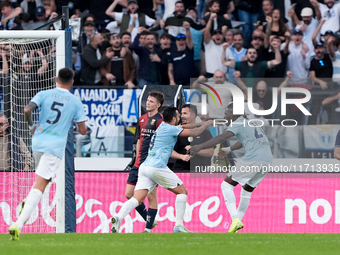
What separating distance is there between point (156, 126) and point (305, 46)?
6.64 m

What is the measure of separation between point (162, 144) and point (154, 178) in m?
0.50

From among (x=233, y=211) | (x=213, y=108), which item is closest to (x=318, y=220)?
(x=233, y=211)

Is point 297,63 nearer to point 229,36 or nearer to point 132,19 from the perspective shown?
point 229,36

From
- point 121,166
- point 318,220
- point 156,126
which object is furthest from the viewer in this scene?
point 121,166

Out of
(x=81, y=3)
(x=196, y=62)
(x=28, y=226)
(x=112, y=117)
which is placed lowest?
(x=28, y=226)

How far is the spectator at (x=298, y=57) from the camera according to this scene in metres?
15.2

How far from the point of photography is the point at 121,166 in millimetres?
13039

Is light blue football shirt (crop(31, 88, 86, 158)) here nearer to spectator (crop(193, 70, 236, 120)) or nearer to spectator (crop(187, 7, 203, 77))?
spectator (crop(193, 70, 236, 120))

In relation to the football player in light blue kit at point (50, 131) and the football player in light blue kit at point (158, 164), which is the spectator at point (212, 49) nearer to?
the football player in light blue kit at point (158, 164)

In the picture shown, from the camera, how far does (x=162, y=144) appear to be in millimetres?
9445

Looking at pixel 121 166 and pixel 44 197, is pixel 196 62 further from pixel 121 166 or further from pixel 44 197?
pixel 44 197

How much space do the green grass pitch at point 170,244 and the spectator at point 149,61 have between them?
671cm

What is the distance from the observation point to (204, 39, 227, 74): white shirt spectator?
15.4 meters

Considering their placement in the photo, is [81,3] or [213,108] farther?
[81,3]
